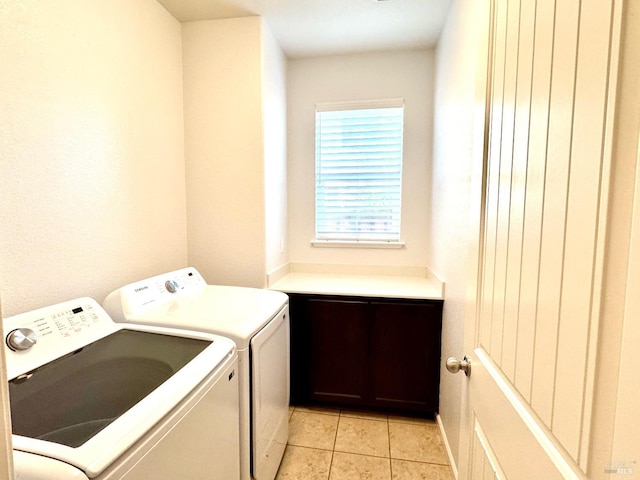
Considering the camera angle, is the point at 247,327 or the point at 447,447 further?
the point at 447,447

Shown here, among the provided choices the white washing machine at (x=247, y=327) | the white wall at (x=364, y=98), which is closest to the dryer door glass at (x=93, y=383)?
the white washing machine at (x=247, y=327)

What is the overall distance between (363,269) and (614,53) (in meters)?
2.28

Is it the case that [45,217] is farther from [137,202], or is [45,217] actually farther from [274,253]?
[274,253]

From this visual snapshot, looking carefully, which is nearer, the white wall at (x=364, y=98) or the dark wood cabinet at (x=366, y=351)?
the dark wood cabinet at (x=366, y=351)

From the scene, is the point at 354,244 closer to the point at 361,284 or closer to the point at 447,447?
the point at 361,284

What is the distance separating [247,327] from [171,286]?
65 centimetres

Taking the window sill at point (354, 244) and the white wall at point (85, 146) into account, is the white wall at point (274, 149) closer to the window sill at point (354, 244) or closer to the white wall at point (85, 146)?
the window sill at point (354, 244)

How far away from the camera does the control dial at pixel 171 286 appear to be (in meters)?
1.64

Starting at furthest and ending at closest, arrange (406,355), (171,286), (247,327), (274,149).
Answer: (274,149)
(406,355)
(171,286)
(247,327)

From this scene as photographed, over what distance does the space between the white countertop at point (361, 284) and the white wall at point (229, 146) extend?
1.02ft

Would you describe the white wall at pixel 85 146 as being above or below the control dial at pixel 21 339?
above

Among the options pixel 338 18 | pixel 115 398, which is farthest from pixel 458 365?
pixel 338 18

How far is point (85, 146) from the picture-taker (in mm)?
1385

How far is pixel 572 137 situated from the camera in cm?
47
